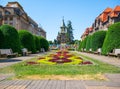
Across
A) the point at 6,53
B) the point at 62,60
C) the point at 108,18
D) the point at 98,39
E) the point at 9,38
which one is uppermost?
the point at 108,18

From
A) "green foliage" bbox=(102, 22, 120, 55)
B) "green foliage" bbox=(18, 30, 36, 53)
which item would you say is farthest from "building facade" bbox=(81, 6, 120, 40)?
"green foliage" bbox=(102, 22, 120, 55)

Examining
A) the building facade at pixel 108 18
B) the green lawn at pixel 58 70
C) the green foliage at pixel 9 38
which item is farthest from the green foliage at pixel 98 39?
the green lawn at pixel 58 70

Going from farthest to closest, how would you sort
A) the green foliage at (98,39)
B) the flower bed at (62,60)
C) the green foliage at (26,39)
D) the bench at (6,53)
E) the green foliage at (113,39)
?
the green foliage at (98,39), the green foliage at (26,39), the green foliage at (113,39), the bench at (6,53), the flower bed at (62,60)

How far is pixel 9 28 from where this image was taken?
32750mm

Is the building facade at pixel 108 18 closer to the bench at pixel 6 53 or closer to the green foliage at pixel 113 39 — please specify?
the green foliage at pixel 113 39

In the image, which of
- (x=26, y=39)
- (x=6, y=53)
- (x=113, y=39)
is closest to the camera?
(x=6, y=53)

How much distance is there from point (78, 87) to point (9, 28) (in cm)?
2615

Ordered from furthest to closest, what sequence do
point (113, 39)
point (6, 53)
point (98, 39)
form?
point (98, 39), point (113, 39), point (6, 53)

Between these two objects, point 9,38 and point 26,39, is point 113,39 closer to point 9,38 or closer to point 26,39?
point 9,38

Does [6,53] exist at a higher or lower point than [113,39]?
lower

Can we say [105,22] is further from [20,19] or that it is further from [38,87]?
[38,87]

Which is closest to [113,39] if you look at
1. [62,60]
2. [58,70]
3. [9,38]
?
[62,60]

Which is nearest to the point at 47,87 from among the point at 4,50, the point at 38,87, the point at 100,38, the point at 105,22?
the point at 38,87

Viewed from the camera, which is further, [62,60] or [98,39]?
[98,39]
